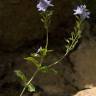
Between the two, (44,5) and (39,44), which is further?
(39,44)

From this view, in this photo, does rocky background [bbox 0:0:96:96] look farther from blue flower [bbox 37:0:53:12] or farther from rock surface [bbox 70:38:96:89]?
blue flower [bbox 37:0:53:12]

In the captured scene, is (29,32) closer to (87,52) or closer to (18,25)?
(18,25)

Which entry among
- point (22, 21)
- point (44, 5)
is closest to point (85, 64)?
point (22, 21)

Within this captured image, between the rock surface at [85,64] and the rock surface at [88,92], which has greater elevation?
the rock surface at [85,64]

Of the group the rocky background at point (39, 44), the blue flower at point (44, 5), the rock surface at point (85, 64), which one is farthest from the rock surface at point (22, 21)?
the blue flower at point (44, 5)

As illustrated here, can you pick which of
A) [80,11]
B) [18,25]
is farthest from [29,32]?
[80,11]

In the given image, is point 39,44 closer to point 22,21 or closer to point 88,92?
point 22,21

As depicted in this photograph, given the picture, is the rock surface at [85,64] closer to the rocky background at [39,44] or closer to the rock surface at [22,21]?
the rocky background at [39,44]

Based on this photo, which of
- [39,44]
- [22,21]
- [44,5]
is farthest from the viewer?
[39,44]

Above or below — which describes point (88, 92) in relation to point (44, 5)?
below
